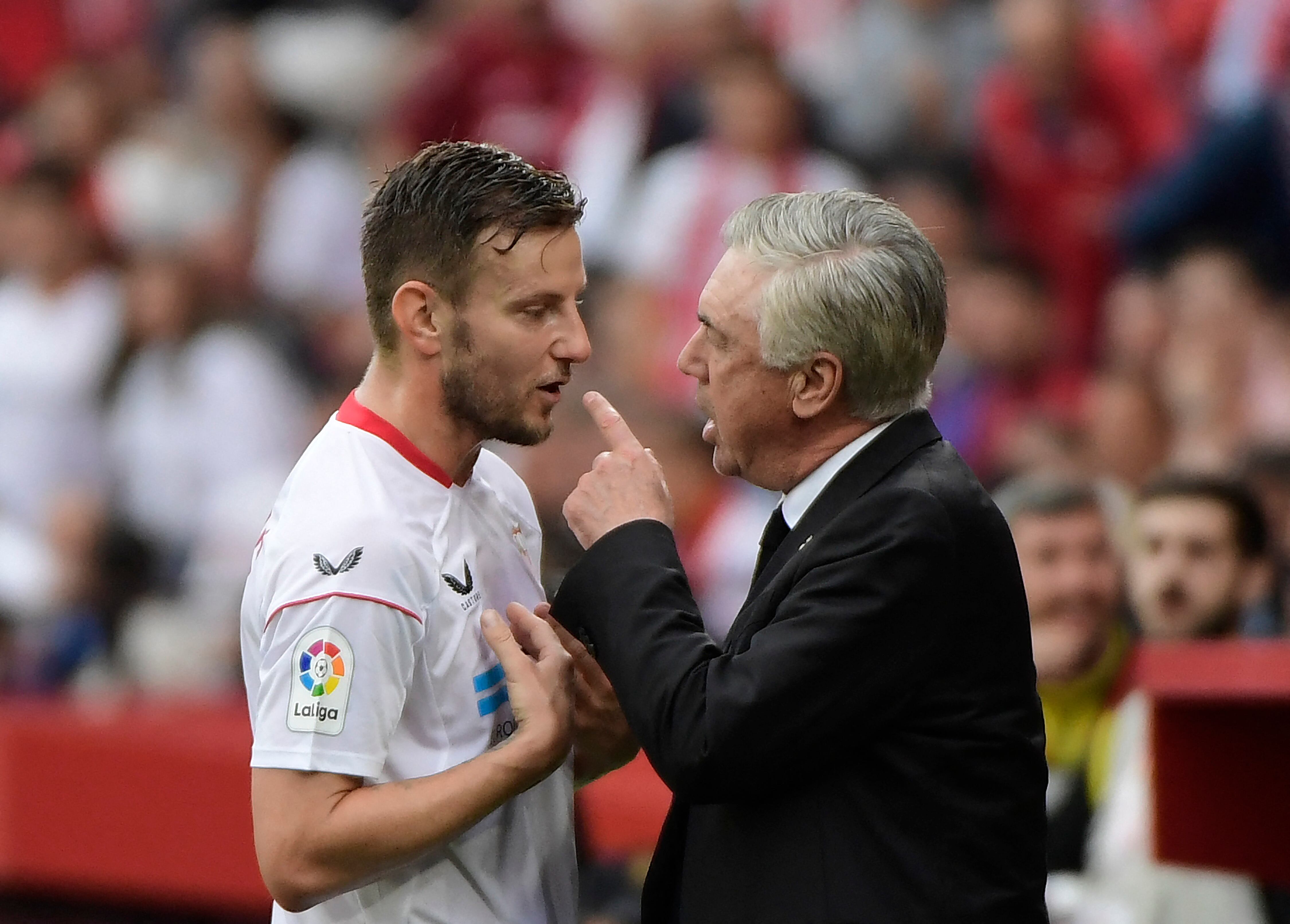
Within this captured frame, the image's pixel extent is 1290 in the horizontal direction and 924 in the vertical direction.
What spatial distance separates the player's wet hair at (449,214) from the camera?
8.60 feet

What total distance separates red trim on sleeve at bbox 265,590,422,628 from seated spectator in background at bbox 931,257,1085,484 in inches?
164

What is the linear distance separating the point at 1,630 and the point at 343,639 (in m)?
6.34

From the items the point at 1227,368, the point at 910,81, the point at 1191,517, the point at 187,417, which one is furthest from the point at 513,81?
the point at 1191,517

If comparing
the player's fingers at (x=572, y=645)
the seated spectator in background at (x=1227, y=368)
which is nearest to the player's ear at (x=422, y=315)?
the player's fingers at (x=572, y=645)

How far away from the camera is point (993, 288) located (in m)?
6.60

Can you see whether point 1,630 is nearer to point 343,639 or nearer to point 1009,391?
point 1009,391

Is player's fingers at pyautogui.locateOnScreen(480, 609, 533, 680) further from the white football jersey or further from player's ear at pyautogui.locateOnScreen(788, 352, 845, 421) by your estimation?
player's ear at pyautogui.locateOnScreen(788, 352, 845, 421)

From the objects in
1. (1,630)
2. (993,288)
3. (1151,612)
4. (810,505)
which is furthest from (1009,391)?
(1,630)

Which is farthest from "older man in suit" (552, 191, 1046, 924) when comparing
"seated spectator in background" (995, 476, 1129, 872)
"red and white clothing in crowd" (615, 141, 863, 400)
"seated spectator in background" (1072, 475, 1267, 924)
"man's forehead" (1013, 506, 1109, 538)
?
"red and white clothing in crowd" (615, 141, 863, 400)

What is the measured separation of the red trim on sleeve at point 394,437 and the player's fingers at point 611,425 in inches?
9.6

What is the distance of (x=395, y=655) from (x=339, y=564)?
15 centimetres

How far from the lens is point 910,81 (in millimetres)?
7258

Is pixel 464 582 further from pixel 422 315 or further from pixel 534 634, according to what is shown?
pixel 422 315

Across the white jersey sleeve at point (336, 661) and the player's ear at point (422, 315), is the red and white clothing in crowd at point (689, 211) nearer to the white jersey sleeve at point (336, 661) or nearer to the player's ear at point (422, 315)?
the player's ear at point (422, 315)
